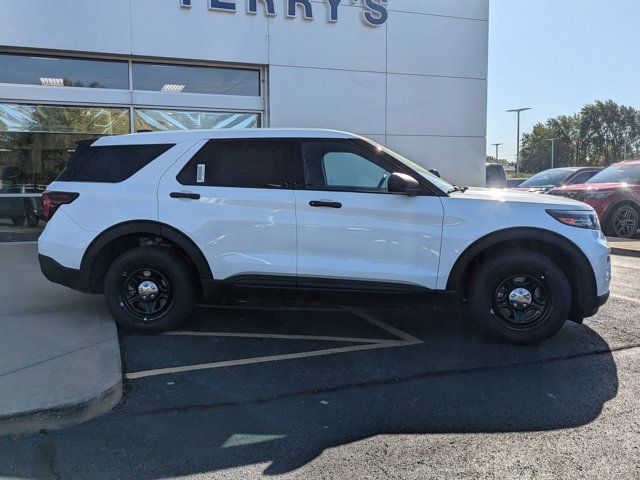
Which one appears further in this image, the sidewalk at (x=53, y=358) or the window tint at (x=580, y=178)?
the window tint at (x=580, y=178)

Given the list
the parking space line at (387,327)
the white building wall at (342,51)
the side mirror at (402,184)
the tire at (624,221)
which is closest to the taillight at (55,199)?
the side mirror at (402,184)

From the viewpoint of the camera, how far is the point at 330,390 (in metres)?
4.11

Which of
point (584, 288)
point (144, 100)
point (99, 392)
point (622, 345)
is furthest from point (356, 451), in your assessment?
point (144, 100)

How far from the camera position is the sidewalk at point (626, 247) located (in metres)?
10.7

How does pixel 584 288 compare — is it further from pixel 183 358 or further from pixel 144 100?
pixel 144 100

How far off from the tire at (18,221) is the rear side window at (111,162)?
5860 mm

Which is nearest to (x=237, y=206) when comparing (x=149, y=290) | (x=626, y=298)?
(x=149, y=290)

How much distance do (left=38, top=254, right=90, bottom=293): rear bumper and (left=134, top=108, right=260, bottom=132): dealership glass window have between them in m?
5.79

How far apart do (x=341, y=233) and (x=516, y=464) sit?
2.45m

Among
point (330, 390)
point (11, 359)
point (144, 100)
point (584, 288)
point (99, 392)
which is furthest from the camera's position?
point (144, 100)

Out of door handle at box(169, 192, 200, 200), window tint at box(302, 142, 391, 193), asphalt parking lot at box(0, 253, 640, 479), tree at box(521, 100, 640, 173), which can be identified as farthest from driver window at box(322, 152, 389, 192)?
tree at box(521, 100, 640, 173)

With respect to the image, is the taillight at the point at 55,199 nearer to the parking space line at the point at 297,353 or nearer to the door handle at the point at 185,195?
the door handle at the point at 185,195

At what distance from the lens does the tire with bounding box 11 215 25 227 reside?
411 inches

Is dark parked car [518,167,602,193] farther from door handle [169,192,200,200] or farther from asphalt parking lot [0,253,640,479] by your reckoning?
door handle [169,192,200,200]
